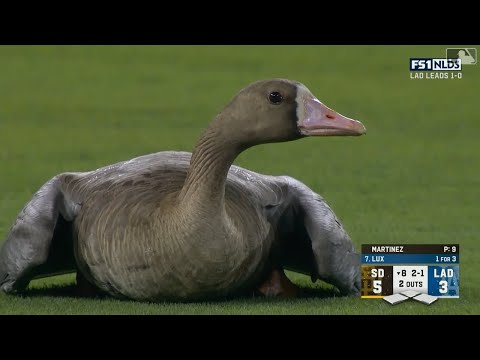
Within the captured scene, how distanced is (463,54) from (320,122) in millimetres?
4815

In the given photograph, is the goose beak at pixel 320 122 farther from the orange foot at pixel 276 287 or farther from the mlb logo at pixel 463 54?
the mlb logo at pixel 463 54

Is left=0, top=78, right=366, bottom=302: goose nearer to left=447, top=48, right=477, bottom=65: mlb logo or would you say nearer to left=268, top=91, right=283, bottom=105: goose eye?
left=268, top=91, right=283, bottom=105: goose eye

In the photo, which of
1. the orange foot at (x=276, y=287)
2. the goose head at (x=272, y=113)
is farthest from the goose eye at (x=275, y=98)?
the orange foot at (x=276, y=287)

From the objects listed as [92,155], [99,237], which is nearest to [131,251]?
[99,237]

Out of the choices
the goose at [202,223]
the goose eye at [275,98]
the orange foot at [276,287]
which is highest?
the goose eye at [275,98]

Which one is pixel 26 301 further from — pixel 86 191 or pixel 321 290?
pixel 321 290

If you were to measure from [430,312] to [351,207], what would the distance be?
4.75m

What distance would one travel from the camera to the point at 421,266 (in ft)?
40.3

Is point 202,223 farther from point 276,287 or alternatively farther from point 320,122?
point 276,287
